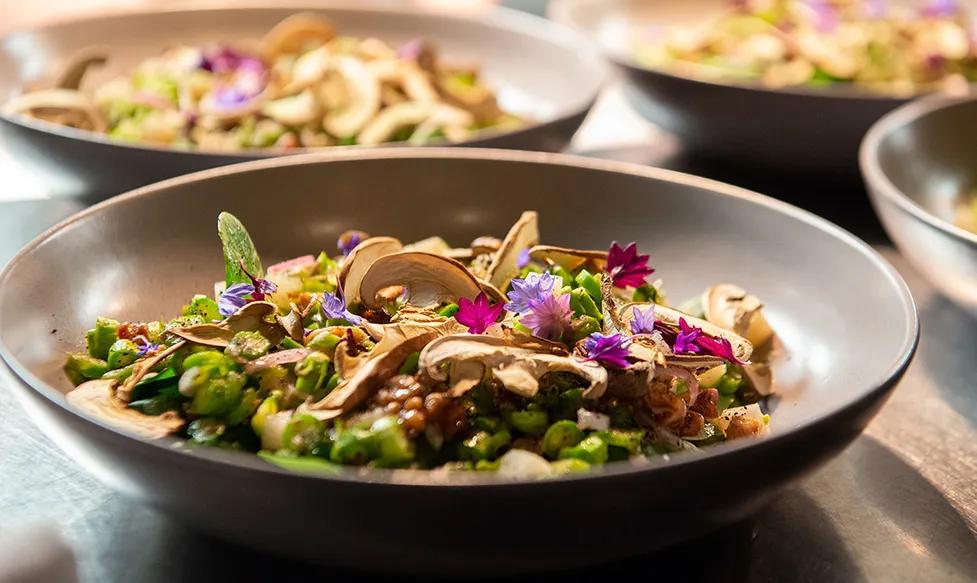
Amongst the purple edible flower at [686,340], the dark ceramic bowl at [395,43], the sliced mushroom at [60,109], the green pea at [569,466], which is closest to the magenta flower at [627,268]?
the purple edible flower at [686,340]

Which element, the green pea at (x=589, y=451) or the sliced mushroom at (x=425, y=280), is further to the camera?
the sliced mushroom at (x=425, y=280)

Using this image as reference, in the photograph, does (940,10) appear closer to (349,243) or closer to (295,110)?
(295,110)

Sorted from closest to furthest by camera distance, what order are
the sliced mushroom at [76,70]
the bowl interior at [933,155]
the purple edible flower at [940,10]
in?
the bowl interior at [933,155] < the sliced mushroom at [76,70] < the purple edible flower at [940,10]

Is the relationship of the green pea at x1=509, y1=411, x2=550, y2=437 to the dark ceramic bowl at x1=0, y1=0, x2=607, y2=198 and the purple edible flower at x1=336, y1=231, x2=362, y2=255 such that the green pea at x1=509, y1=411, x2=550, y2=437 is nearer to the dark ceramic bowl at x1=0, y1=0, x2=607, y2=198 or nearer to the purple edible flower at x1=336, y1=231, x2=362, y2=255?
the purple edible flower at x1=336, y1=231, x2=362, y2=255

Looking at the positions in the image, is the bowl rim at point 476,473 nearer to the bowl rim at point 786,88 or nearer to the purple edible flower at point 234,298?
the purple edible flower at point 234,298

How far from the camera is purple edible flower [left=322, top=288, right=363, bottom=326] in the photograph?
3.41 feet

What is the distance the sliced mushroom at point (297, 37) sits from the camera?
7.29ft

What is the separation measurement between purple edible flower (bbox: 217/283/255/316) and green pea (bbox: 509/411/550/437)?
0.32 metres

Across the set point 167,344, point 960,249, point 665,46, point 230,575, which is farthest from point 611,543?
point 665,46

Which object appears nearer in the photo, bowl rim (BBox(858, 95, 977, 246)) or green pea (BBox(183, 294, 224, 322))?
green pea (BBox(183, 294, 224, 322))

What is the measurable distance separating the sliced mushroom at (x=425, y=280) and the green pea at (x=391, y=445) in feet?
0.91

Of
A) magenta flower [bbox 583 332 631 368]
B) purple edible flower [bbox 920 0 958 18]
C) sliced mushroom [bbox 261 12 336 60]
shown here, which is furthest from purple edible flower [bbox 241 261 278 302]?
purple edible flower [bbox 920 0 958 18]

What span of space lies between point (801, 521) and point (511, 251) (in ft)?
1.40

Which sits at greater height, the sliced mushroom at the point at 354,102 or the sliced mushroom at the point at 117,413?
the sliced mushroom at the point at 117,413
